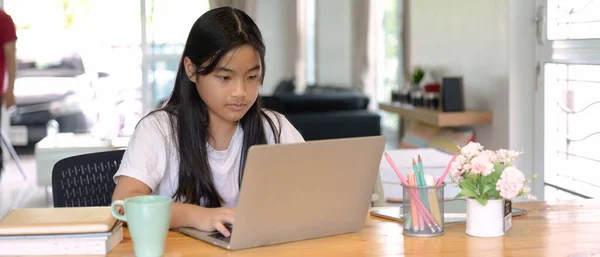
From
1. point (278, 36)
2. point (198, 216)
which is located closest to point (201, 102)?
point (198, 216)

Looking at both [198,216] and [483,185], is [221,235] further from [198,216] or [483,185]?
[483,185]

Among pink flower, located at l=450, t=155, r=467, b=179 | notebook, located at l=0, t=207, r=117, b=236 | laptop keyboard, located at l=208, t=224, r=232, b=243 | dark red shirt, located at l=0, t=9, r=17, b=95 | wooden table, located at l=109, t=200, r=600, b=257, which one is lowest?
wooden table, located at l=109, t=200, r=600, b=257

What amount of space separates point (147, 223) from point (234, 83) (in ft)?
1.73

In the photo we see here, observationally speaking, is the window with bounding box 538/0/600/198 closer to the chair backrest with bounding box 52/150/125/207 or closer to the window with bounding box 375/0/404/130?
the chair backrest with bounding box 52/150/125/207

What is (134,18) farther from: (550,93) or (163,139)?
(163,139)

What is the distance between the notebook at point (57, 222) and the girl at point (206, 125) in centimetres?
23

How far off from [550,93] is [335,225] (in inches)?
109

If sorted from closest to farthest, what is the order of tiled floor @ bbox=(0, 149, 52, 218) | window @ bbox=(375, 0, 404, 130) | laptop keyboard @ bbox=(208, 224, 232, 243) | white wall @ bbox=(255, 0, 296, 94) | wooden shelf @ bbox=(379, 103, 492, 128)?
laptop keyboard @ bbox=(208, 224, 232, 243)
wooden shelf @ bbox=(379, 103, 492, 128)
tiled floor @ bbox=(0, 149, 52, 218)
window @ bbox=(375, 0, 404, 130)
white wall @ bbox=(255, 0, 296, 94)

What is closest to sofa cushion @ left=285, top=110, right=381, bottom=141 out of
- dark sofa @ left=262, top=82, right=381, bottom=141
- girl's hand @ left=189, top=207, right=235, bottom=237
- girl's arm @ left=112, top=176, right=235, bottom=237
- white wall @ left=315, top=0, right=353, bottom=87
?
dark sofa @ left=262, top=82, right=381, bottom=141

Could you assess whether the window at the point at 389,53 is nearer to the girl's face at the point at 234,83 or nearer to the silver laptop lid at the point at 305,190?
the girl's face at the point at 234,83

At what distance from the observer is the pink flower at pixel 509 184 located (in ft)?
5.11

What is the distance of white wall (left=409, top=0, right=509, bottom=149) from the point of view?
14.6 ft

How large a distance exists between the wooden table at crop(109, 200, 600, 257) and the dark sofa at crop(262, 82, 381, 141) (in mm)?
4413

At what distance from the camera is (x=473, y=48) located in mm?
4914
